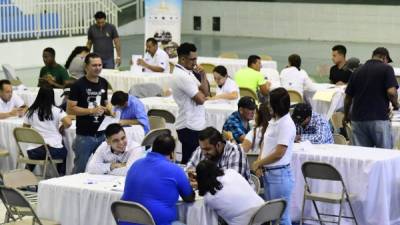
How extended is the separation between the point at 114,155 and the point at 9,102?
410 cm

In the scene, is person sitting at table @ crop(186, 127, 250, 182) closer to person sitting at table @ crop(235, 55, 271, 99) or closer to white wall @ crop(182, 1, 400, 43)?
person sitting at table @ crop(235, 55, 271, 99)

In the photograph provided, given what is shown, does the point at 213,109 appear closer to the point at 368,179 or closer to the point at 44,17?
the point at 368,179

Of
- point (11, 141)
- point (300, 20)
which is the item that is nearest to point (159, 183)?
point (11, 141)

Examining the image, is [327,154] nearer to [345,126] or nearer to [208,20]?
[345,126]

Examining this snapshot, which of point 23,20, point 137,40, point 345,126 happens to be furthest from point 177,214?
point 137,40

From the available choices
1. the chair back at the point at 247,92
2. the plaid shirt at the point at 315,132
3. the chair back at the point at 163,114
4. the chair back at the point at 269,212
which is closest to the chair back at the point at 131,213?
the chair back at the point at 269,212

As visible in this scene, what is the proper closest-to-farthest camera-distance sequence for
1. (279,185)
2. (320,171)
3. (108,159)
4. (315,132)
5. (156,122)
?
(279,185)
(108,159)
(320,171)
(315,132)
(156,122)

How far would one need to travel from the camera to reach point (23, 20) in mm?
24656

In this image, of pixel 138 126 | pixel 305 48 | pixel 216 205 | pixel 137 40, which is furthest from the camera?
pixel 137 40

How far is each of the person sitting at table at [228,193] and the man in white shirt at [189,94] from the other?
2.58 meters

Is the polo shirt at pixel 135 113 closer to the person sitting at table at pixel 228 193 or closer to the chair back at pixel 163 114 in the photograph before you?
the chair back at pixel 163 114

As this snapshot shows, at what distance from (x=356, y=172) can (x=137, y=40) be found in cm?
2244

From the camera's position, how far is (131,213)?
7199 millimetres

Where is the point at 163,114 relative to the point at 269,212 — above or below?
above
